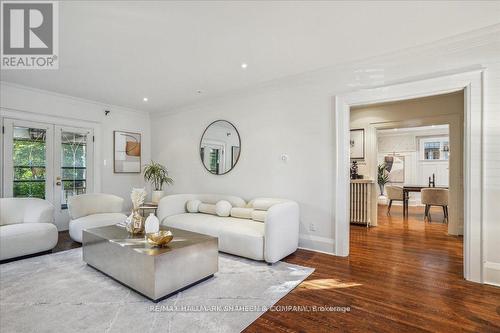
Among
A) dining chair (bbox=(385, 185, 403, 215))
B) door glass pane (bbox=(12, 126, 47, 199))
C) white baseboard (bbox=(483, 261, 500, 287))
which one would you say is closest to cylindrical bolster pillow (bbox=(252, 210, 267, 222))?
white baseboard (bbox=(483, 261, 500, 287))

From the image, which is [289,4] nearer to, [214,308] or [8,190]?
[214,308]

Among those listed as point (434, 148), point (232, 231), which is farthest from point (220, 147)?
point (434, 148)

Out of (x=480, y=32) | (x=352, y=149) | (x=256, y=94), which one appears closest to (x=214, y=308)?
(x=256, y=94)

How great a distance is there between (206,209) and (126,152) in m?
2.72

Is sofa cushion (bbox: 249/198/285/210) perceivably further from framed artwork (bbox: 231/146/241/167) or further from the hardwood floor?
framed artwork (bbox: 231/146/241/167)

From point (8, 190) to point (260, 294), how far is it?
15.0 feet

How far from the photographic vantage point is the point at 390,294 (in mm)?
2414

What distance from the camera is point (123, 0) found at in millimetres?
2139

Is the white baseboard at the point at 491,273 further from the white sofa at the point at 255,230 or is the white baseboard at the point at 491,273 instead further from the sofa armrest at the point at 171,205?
the sofa armrest at the point at 171,205

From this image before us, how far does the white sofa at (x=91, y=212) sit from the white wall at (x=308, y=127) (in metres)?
1.44

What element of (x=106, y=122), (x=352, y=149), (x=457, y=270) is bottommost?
(x=457, y=270)

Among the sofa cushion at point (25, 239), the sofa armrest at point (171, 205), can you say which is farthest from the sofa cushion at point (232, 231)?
the sofa cushion at point (25, 239)

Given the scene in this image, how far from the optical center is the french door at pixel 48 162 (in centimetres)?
435

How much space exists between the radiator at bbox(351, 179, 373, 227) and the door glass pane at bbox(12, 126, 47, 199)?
6045 mm
